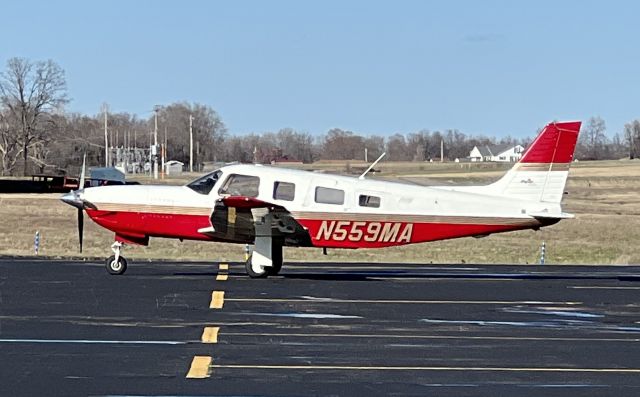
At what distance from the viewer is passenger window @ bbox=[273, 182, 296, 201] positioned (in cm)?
1980

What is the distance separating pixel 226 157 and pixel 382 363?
13401 cm

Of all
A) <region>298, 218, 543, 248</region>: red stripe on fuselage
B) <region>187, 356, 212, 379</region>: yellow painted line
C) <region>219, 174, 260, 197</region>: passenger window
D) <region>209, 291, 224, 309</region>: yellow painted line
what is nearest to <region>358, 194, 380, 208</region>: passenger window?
<region>298, 218, 543, 248</region>: red stripe on fuselage

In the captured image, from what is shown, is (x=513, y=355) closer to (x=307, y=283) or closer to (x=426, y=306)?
(x=426, y=306)

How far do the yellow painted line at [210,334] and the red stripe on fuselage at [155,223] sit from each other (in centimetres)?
709

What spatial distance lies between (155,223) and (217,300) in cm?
435

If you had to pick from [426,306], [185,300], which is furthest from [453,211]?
[185,300]

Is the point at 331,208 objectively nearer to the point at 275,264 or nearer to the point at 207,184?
the point at 275,264

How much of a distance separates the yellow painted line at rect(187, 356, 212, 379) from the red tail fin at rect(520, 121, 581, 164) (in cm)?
1047

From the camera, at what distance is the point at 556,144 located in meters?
19.8

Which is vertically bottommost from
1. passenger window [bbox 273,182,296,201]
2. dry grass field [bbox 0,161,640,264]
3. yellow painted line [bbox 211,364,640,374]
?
dry grass field [bbox 0,161,640,264]

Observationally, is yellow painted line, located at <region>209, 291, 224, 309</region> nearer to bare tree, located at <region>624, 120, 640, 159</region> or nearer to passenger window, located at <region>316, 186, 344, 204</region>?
passenger window, located at <region>316, 186, 344, 204</region>

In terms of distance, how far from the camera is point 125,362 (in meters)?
10.7

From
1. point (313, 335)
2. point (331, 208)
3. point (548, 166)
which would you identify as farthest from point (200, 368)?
point (548, 166)

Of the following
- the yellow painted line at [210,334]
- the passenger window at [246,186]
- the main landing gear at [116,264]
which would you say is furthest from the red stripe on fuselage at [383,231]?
the yellow painted line at [210,334]
